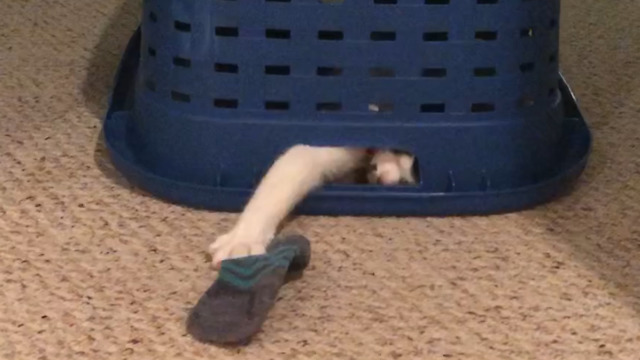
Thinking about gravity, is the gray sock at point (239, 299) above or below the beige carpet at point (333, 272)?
above

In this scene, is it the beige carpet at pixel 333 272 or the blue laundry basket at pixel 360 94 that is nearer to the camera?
the beige carpet at pixel 333 272

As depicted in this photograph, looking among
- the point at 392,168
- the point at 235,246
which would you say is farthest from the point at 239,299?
the point at 392,168

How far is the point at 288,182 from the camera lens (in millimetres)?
857

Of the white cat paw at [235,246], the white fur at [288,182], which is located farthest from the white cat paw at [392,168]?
the white cat paw at [235,246]

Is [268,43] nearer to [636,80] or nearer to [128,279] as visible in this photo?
[128,279]

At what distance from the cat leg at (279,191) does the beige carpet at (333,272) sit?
0.04 metres

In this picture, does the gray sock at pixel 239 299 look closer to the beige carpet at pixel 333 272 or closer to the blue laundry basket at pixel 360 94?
the beige carpet at pixel 333 272

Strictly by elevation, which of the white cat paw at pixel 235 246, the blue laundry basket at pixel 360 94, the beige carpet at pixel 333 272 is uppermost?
the blue laundry basket at pixel 360 94

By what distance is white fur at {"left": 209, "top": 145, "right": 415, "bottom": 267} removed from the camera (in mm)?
810

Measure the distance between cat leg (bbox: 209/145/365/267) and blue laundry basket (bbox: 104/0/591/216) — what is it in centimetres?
2

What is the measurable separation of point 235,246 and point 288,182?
3.5 inches

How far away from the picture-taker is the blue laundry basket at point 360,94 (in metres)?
0.87

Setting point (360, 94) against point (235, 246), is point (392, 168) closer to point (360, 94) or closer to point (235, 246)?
point (360, 94)

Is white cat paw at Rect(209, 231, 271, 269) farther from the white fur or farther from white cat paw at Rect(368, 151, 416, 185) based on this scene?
white cat paw at Rect(368, 151, 416, 185)
